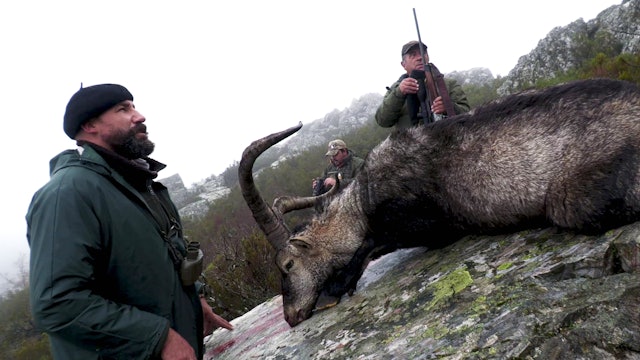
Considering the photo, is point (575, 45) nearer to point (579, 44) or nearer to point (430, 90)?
point (579, 44)

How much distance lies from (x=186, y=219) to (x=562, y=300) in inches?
819

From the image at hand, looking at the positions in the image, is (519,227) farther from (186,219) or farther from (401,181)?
(186,219)

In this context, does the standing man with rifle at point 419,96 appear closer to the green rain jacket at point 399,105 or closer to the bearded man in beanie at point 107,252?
the green rain jacket at point 399,105

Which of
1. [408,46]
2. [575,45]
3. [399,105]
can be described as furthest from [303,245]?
[575,45]

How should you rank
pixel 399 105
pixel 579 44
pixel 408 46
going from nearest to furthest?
pixel 408 46 < pixel 399 105 < pixel 579 44

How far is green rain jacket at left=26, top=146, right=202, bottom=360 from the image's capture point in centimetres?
227

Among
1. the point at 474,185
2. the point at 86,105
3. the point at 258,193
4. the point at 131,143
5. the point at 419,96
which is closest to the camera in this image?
the point at 86,105

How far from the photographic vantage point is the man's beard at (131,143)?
10.5 feet

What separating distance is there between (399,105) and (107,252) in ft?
14.8

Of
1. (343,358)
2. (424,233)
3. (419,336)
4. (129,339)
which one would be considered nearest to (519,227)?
(424,233)

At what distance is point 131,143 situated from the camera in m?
3.26

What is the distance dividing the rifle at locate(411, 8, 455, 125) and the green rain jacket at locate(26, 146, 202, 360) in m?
3.79

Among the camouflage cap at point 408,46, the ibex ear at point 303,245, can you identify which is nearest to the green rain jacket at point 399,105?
the camouflage cap at point 408,46

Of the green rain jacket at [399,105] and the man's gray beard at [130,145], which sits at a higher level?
the man's gray beard at [130,145]
